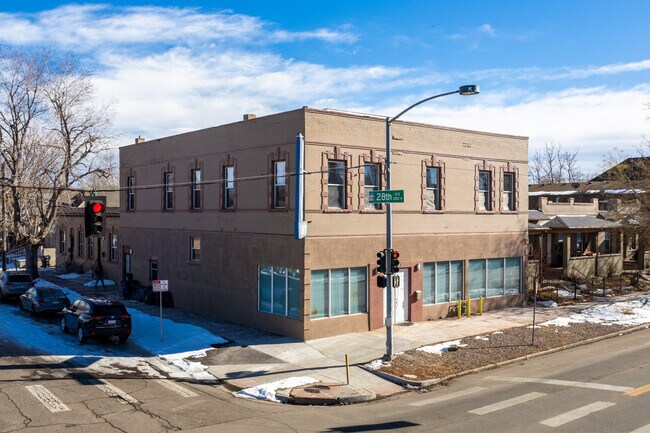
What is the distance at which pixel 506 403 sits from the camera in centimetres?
1464

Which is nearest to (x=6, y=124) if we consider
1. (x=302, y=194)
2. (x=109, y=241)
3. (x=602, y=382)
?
(x=109, y=241)

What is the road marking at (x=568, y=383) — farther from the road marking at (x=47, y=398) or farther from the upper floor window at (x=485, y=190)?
the upper floor window at (x=485, y=190)

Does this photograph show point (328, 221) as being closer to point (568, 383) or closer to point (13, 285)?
point (568, 383)

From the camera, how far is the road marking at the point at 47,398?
14.2 m

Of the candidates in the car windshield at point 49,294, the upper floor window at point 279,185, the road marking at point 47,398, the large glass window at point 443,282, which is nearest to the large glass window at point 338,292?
the upper floor window at point 279,185

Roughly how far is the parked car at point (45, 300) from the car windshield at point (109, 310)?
6885 millimetres

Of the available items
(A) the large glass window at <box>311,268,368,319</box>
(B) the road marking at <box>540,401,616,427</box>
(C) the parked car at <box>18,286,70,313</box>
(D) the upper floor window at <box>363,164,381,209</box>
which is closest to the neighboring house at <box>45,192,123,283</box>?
(C) the parked car at <box>18,286,70,313</box>

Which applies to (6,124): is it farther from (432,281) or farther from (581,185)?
(581,185)

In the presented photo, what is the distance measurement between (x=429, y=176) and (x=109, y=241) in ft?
79.6

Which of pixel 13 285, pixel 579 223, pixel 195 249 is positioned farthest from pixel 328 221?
pixel 579 223

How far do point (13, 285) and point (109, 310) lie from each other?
1359cm

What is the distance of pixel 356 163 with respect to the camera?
78.5ft

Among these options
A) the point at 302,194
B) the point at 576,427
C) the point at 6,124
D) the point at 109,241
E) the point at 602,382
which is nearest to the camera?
the point at 576,427

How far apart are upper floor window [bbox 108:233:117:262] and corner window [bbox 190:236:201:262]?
42.9ft
